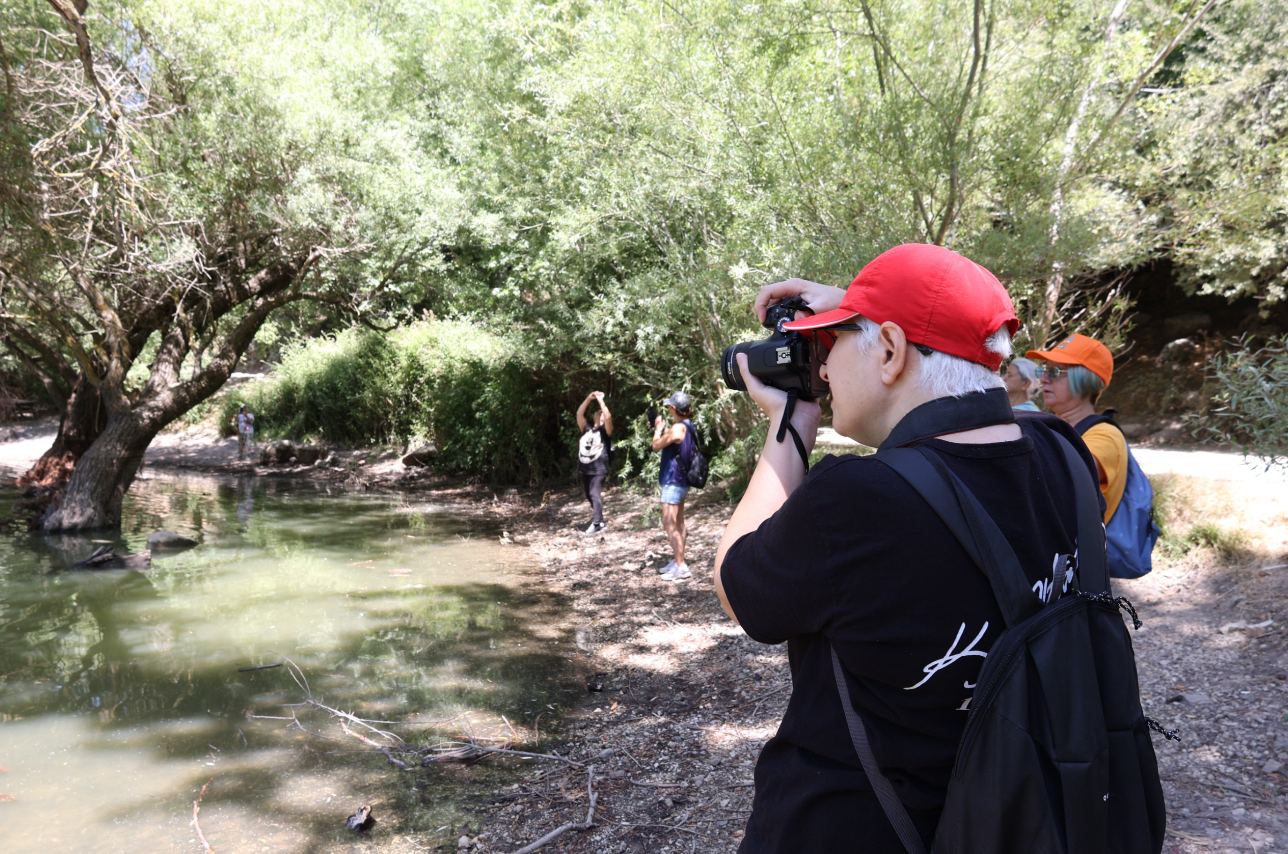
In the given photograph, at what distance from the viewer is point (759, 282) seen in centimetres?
755

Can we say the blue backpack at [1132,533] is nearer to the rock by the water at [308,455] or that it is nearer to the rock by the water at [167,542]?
the rock by the water at [167,542]

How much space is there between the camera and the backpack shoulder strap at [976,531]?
1118 mm

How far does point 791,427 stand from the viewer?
1.49 metres

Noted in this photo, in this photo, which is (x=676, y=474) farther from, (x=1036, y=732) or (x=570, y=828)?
(x=1036, y=732)

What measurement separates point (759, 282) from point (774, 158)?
1200mm

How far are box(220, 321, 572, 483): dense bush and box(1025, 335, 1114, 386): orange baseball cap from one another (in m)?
10.9

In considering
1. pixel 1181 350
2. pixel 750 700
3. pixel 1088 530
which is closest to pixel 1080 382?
pixel 1088 530

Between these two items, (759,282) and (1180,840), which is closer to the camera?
(1180,840)

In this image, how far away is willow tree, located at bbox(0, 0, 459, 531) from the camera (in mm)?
8586

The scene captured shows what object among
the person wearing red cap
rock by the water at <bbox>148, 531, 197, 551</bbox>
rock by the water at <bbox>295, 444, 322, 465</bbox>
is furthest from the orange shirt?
rock by the water at <bbox>295, 444, 322, 465</bbox>

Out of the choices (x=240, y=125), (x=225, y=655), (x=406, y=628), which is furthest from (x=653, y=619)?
(x=240, y=125)

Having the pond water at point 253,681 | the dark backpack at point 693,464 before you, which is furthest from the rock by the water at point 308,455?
the dark backpack at point 693,464

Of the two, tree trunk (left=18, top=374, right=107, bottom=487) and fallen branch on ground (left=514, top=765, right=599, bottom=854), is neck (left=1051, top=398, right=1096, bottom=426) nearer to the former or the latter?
fallen branch on ground (left=514, top=765, right=599, bottom=854)

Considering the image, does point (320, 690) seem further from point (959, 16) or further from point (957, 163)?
point (959, 16)
